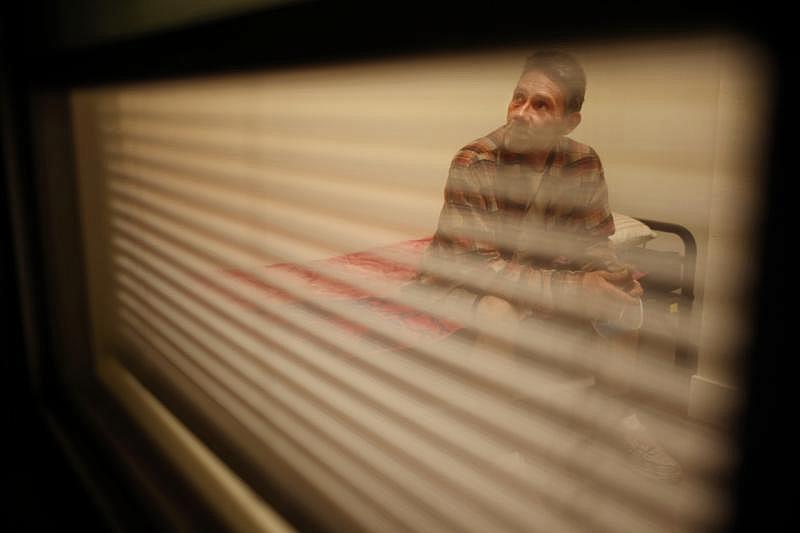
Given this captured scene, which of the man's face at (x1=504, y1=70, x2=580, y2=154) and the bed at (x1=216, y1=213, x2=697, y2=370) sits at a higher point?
the man's face at (x1=504, y1=70, x2=580, y2=154)

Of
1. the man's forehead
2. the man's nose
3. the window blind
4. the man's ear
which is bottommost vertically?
the window blind

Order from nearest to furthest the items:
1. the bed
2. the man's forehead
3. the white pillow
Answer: the bed → the man's forehead → the white pillow

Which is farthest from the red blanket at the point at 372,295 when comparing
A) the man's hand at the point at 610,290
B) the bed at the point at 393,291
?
the man's hand at the point at 610,290

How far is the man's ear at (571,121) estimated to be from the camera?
1.02 meters

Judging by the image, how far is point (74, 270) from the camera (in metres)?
2.61

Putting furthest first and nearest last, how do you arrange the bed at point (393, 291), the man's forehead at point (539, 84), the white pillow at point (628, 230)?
the white pillow at point (628, 230)
the man's forehead at point (539, 84)
the bed at point (393, 291)

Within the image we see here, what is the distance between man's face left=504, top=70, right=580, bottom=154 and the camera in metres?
0.96

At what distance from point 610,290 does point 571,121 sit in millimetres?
304

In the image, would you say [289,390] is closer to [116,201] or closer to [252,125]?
[252,125]

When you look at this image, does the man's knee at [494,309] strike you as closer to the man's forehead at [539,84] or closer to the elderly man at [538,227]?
the elderly man at [538,227]

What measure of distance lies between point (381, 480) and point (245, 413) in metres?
0.55

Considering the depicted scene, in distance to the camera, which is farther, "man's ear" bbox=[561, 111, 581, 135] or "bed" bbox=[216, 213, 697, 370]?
"man's ear" bbox=[561, 111, 581, 135]

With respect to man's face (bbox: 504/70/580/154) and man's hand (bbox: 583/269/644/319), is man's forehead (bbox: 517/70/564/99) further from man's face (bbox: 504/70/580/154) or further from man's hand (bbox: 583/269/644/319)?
man's hand (bbox: 583/269/644/319)


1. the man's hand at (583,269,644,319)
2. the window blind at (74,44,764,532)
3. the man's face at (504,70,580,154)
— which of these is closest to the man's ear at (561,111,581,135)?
the man's face at (504,70,580,154)
